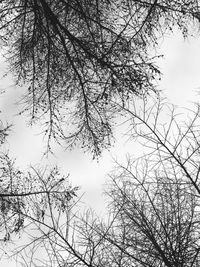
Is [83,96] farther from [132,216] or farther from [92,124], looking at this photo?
[132,216]

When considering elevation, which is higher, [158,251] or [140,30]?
[140,30]

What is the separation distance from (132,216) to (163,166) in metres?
0.96

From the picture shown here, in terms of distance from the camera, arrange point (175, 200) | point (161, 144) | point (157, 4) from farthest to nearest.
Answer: point (175, 200), point (161, 144), point (157, 4)

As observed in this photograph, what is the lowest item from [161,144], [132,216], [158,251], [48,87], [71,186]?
[158,251]

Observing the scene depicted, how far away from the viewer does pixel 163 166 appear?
5449 millimetres

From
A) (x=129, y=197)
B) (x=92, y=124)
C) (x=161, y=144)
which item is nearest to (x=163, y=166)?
(x=161, y=144)

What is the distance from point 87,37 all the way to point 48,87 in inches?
40.2

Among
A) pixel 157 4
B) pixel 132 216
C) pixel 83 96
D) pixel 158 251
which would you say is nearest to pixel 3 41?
pixel 83 96

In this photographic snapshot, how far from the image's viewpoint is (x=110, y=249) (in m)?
5.70

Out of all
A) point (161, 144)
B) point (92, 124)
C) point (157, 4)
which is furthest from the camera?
point (92, 124)

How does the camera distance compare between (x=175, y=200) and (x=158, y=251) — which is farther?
(x=175, y=200)

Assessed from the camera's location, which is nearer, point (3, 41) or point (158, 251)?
point (158, 251)

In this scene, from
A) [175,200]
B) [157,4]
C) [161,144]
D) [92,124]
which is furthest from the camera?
[92,124]

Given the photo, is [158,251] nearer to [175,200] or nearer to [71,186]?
[175,200]
